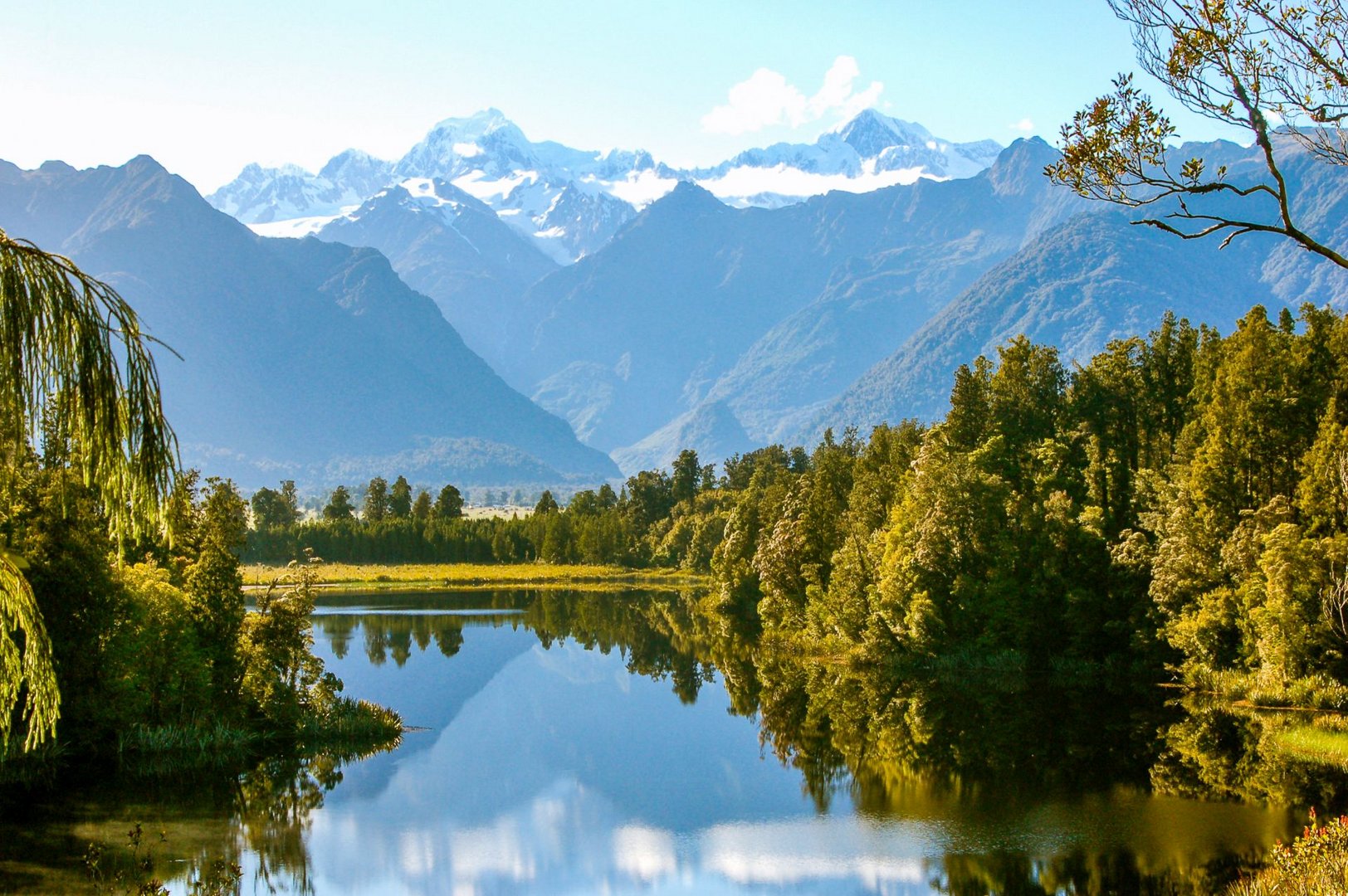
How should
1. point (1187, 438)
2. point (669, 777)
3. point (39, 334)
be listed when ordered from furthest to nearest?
point (1187, 438) < point (669, 777) < point (39, 334)

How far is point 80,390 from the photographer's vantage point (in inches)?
376

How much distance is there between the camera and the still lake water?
30.8 meters

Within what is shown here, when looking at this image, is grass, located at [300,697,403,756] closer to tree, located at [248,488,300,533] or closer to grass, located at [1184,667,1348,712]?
grass, located at [1184,667,1348,712]

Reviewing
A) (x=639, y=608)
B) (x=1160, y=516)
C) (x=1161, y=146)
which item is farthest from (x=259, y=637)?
(x=639, y=608)

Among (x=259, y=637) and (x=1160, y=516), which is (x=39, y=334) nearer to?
(x=259, y=637)

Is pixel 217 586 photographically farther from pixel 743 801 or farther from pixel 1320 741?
pixel 1320 741

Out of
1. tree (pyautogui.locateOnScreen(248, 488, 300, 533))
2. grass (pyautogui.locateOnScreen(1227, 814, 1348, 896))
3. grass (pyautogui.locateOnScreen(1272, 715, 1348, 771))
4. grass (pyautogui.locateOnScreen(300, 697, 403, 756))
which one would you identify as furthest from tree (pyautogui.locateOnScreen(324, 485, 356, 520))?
grass (pyautogui.locateOnScreen(1227, 814, 1348, 896))

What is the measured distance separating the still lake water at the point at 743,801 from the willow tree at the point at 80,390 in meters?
22.0

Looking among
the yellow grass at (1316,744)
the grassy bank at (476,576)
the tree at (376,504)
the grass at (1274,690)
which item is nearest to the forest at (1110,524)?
the grass at (1274,690)

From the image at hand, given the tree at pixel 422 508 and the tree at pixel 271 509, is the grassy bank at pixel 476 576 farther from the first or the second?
the tree at pixel 422 508

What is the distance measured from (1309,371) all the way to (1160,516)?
964 centimetres

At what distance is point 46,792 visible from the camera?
120ft

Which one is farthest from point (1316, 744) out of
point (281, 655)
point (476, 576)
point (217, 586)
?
point (476, 576)

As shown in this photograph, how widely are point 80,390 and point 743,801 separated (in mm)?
33774
